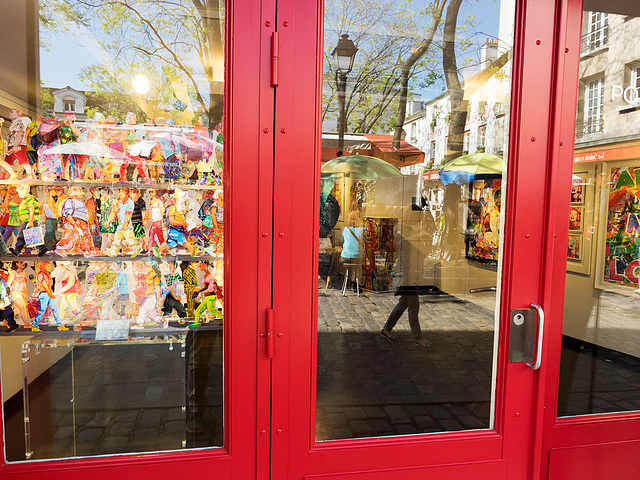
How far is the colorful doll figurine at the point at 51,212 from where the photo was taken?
1771mm

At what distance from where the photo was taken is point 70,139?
5.88 feet

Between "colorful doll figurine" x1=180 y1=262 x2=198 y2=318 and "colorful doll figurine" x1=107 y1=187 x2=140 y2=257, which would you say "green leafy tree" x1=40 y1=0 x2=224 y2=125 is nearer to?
"colorful doll figurine" x1=107 y1=187 x2=140 y2=257

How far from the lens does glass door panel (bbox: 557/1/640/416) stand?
87.8 inches

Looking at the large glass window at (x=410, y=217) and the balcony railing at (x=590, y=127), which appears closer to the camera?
the large glass window at (x=410, y=217)

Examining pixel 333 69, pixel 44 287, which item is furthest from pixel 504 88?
pixel 44 287

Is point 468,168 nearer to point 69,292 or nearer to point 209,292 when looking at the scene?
point 209,292

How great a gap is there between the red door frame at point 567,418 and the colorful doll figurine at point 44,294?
2.15m

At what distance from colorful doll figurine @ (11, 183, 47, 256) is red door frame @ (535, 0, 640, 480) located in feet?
7.17

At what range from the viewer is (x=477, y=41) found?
2.26 meters

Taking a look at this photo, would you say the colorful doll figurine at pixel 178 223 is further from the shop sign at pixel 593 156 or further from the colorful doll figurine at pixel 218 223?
the shop sign at pixel 593 156

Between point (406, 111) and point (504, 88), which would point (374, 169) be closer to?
point (406, 111)

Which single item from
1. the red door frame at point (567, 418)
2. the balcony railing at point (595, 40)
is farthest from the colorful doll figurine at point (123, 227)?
the balcony railing at point (595, 40)

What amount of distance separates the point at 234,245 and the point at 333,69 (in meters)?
0.99

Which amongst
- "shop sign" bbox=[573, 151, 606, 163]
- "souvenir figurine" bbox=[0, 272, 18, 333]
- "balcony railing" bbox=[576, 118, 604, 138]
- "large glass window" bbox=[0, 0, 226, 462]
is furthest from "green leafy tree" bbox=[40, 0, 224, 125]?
"balcony railing" bbox=[576, 118, 604, 138]
